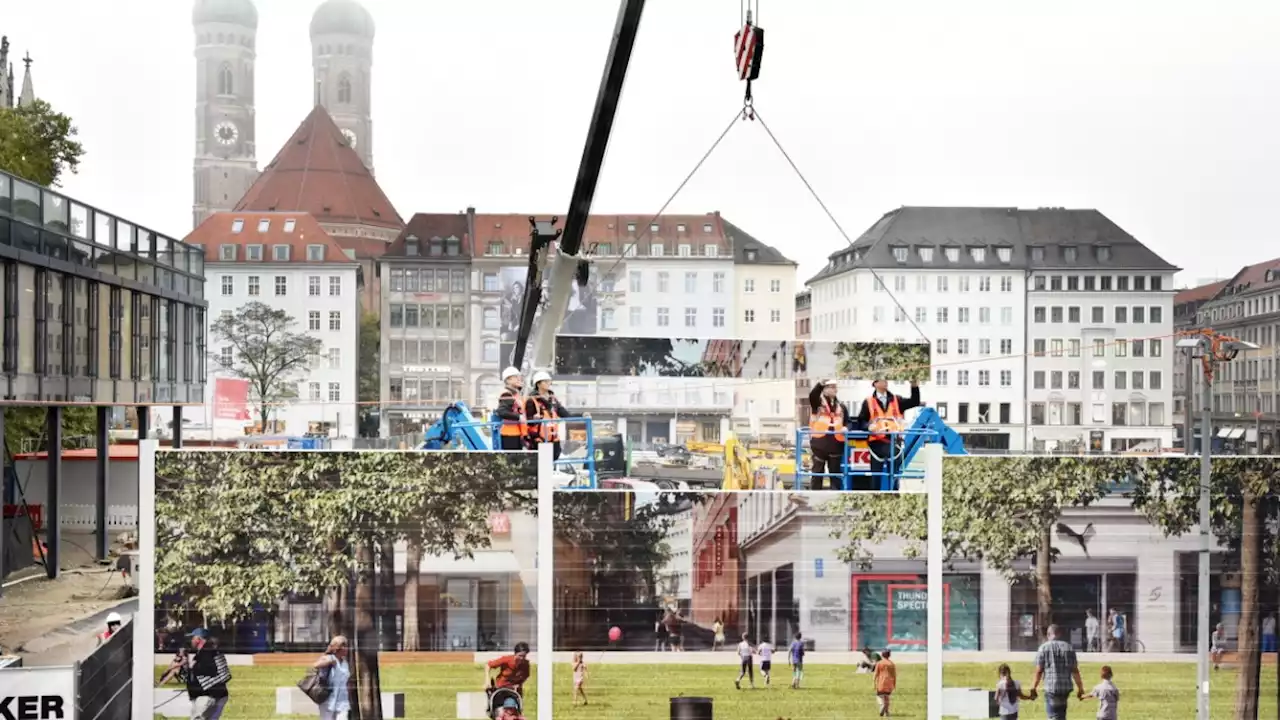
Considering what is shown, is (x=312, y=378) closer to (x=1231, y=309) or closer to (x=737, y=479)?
(x=1231, y=309)

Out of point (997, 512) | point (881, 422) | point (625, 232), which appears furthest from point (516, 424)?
point (625, 232)

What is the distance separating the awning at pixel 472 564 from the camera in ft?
44.8

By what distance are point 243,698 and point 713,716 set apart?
4072mm

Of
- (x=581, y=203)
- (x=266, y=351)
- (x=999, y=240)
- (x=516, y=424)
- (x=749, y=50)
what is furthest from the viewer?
(x=999, y=240)

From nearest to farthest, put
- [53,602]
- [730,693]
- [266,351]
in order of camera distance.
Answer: [730,693]
[53,602]
[266,351]

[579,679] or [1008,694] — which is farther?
[1008,694]

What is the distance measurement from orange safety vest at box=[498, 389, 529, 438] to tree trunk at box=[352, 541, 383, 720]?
2114 mm

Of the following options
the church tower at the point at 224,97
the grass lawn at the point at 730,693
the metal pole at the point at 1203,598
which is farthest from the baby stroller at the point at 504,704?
the church tower at the point at 224,97

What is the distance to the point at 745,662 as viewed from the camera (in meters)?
13.6

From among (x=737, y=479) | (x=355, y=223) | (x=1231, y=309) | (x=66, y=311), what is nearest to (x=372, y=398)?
(x=355, y=223)

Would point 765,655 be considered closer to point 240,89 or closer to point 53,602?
point 53,602

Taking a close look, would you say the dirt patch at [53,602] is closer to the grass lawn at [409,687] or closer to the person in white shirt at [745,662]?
the grass lawn at [409,687]

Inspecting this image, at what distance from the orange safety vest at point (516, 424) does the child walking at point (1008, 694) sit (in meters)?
4.98

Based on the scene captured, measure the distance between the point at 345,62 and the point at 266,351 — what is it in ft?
235
